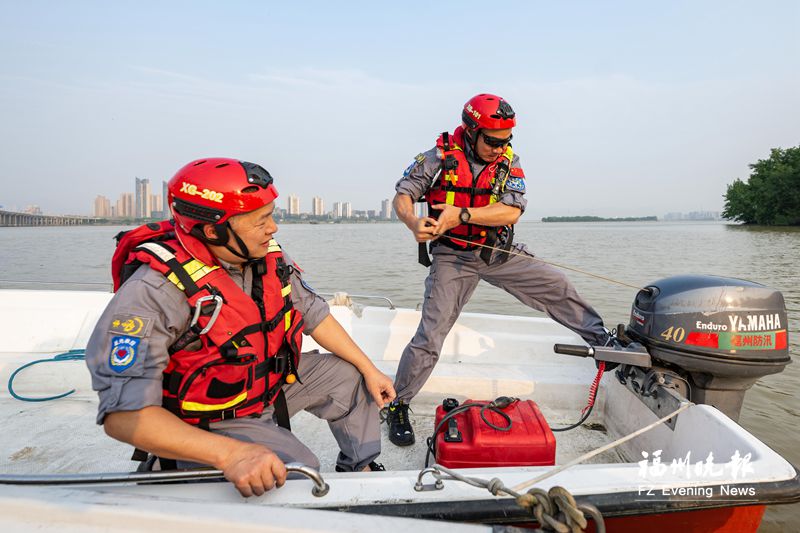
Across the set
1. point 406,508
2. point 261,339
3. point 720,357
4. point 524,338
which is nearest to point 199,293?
point 261,339

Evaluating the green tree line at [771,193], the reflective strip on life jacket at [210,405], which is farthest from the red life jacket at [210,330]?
the green tree line at [771,193]

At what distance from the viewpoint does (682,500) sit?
1469 millimetres

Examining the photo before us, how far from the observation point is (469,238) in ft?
9.59

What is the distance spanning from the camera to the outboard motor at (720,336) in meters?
2.22

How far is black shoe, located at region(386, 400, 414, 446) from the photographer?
2676mm

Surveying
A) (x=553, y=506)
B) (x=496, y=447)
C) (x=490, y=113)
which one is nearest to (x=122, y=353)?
(x=553, y=506)

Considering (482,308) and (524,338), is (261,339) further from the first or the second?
(482,308)

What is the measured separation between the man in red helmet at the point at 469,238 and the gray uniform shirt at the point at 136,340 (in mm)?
1497

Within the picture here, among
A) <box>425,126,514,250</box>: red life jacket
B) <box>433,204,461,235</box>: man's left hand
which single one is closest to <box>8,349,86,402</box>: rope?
<box>433,204,461,235</box>: man's left hand

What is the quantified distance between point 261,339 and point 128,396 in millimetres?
473

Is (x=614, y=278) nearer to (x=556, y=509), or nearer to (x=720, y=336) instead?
(x=720, y=336)

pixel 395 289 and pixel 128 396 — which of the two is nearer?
pixel 128 396

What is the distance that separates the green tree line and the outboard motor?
48175 mm

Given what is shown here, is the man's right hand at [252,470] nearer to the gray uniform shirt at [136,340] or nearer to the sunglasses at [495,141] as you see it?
the gray uniform shirt at [136,340]
